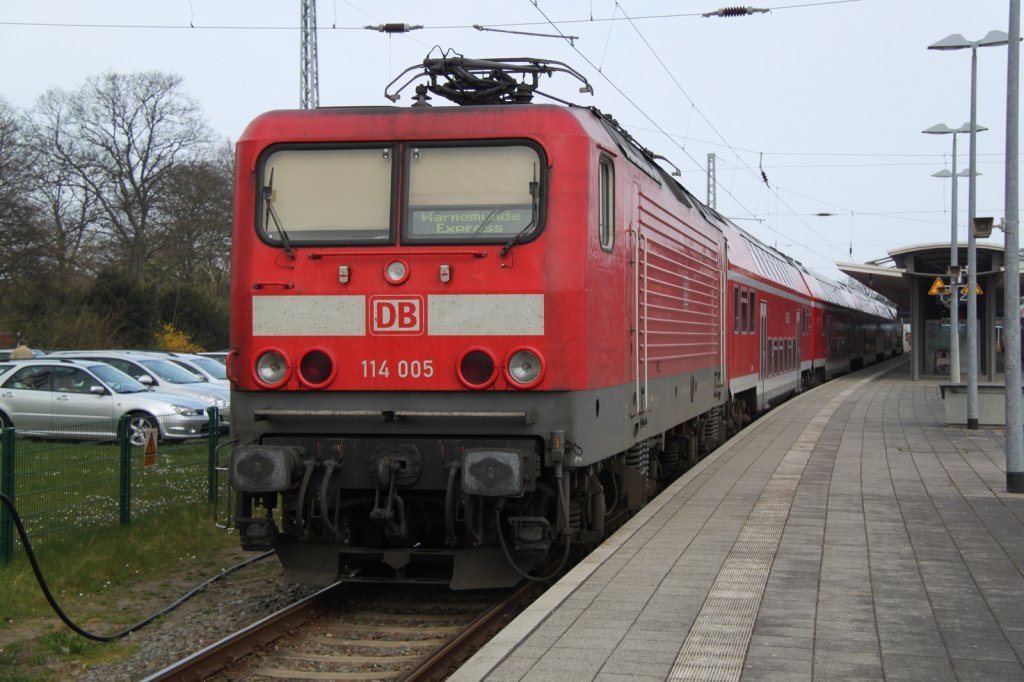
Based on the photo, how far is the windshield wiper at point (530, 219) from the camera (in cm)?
708

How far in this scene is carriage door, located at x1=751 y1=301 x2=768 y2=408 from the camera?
19578 millimetres

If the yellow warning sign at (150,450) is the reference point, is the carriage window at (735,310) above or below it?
above

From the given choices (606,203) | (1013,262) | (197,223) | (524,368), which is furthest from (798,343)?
(197,223)

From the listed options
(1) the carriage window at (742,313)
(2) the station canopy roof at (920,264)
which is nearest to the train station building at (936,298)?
(2) the station canopy roof at (920,264)

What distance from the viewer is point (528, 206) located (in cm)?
719

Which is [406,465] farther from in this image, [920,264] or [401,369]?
[920,264]

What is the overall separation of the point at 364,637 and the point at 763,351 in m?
13.9

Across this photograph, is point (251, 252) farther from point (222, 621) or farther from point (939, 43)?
point (939, 43)

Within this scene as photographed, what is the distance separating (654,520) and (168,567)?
4.07 metres

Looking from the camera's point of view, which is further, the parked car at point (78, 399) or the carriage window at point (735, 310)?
the parked car at point (78, 399)

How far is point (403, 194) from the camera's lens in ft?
23.9

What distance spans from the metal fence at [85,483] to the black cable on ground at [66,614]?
79 centimetres

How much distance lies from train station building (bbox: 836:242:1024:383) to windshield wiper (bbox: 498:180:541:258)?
22.3 meters

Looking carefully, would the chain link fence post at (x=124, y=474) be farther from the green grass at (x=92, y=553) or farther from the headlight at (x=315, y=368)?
the headlight at (x=315, y=368)
